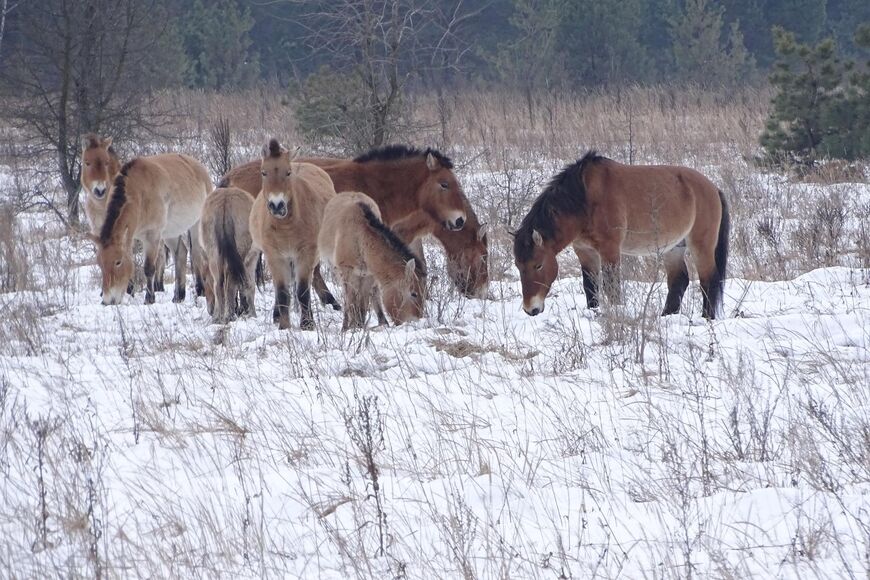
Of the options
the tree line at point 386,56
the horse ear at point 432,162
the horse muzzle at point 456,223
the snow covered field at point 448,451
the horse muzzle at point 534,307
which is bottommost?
the snow covered field at point 448,451

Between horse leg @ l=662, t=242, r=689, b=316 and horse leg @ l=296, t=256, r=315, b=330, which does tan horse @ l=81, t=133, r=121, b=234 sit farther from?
horse leg @ l=662, t=242, r=689, b=316

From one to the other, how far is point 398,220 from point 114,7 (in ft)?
28.2

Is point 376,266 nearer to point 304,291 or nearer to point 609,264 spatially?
point 304,291

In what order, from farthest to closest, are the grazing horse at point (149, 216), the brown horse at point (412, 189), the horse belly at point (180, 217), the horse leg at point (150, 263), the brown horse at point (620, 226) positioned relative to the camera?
the horse belly at point (180, 217) < the horse leg at point (150, 263) < the brown horse at point (412, 189) < the grazing horse at point (149, 216) < the brown horse at point (620, 226)

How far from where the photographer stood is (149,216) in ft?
37.2

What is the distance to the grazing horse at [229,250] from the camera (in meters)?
9.38

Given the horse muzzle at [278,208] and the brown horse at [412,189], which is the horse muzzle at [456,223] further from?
the horse muzzle at [278,208]

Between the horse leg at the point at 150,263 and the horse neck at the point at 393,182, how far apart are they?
254 centimetres

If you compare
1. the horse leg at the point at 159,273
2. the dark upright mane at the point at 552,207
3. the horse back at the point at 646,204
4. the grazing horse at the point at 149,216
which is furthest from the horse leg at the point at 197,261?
the horse back at the point at 646,204

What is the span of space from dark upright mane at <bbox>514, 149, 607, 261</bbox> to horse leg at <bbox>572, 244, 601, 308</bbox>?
0.48 meters

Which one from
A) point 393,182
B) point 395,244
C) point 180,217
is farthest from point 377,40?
point 395,244

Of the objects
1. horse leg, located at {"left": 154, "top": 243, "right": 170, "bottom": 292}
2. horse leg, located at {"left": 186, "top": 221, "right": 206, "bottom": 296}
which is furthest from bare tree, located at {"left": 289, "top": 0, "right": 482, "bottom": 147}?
horse leg, located at {"left": 154, "top": 243, "right": 170, "bottom": 292}

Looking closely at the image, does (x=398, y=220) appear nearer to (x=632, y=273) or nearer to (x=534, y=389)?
(x=632, y=273)

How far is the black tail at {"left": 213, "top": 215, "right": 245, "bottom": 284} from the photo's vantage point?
30.8 ft
